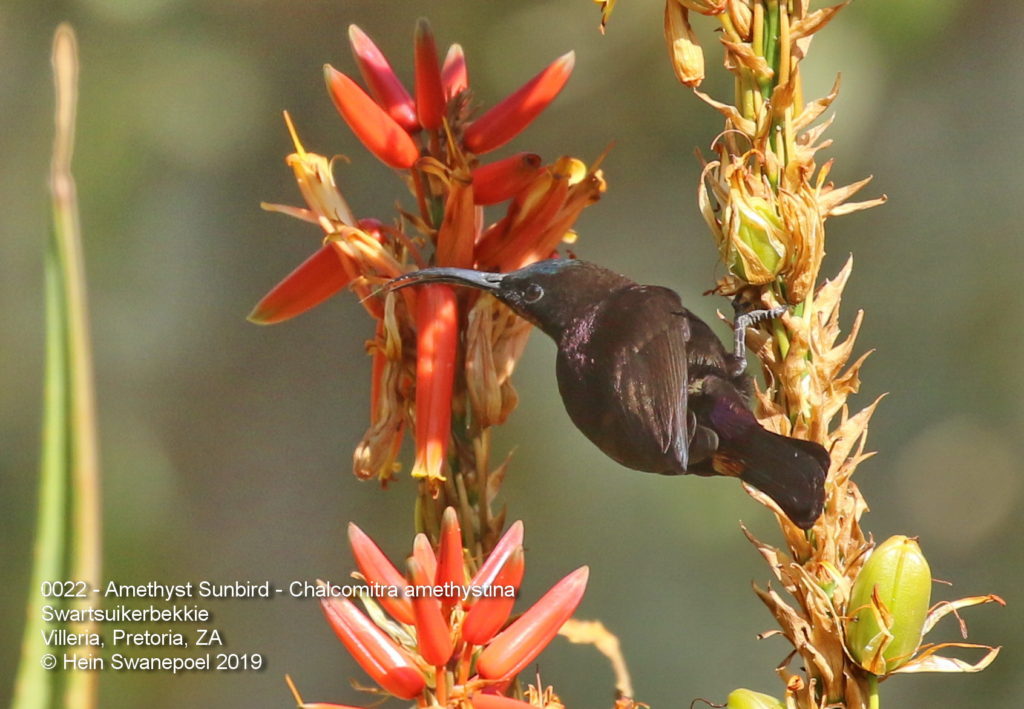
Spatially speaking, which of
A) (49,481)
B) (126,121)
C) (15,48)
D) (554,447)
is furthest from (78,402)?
(15,48)

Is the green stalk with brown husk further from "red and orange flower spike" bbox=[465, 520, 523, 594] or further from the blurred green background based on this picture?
the blurred green background

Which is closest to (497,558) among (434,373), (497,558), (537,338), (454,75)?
(497,558)

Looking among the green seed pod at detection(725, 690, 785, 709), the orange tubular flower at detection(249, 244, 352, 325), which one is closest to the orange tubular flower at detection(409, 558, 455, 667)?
the green seed pod at detection(725, 690, 785, 709)

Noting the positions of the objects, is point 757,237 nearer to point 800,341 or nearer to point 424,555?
point 800,341

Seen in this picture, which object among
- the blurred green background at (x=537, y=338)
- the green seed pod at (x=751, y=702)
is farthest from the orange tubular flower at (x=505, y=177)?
the blurred green background at (x=537, y=338)

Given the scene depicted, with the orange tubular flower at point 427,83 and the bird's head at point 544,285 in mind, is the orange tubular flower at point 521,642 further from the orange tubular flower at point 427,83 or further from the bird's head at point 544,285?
the orange tubular flower at point 427,83
